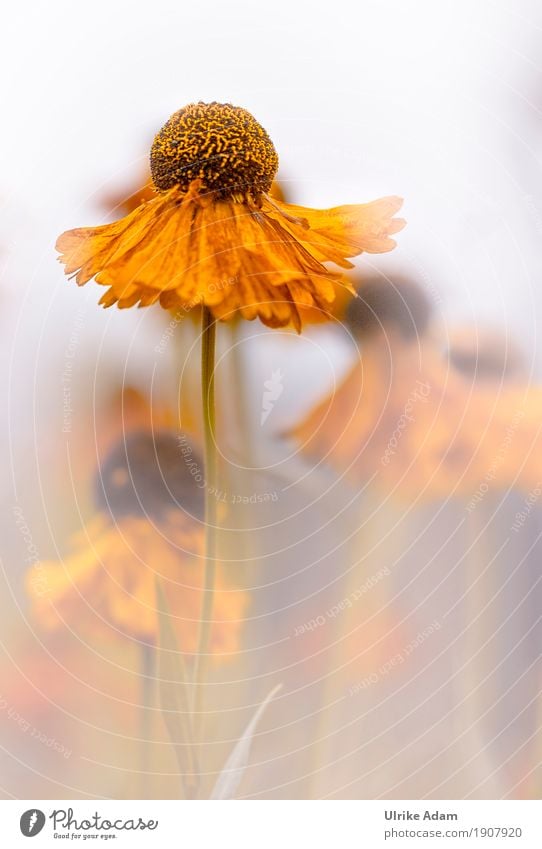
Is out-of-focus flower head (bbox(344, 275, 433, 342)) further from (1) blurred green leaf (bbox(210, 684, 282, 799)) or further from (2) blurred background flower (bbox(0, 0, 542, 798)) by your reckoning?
(1) blurred green leaf (bbox(210, 684, 282, 799))

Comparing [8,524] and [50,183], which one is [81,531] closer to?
[8,524]

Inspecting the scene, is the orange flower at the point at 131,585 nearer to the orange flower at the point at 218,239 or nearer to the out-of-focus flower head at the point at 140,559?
the out-of-focus flower head at the point at 140,559

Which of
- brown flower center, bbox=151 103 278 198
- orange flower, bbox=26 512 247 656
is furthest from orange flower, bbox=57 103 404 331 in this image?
orange flower, bbox=26 512 247 656

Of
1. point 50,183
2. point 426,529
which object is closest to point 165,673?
point 426,529

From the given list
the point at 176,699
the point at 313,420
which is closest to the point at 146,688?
the point at 176,699

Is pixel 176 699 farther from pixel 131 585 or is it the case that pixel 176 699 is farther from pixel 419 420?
pixel 419 420

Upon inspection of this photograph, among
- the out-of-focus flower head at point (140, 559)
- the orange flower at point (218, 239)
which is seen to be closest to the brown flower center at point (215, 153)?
the orange flower at point (218, 239)
